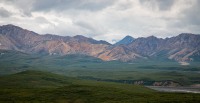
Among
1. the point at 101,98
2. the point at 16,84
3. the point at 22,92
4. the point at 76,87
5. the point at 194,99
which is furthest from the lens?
the point at 16,84

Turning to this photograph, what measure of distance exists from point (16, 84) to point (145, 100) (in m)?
98.1

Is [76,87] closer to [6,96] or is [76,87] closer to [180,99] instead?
[6,96]

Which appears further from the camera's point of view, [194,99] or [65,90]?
[65,90]

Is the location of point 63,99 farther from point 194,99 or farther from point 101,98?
point 194,99

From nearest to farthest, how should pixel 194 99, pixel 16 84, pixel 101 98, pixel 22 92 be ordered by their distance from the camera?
pixel 194 99 → pixel 101 98 → pixel 22 92 → pixel 16 84

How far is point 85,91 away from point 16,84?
60290 millimetres

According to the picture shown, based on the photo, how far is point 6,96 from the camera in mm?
145000

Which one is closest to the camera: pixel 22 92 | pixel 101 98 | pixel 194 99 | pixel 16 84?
pixel 194 99

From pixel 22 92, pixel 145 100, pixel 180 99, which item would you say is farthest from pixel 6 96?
pixel 180 99

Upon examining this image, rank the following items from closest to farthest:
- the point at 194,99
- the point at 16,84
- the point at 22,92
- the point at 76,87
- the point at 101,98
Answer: the point at 194,99 → the point at 101,98 → the point at 22,92 → the point at 76,87 → the point at 16,84

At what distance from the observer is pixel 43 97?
14288 cm

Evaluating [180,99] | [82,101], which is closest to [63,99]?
[82,101]

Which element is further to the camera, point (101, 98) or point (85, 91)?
point (85, 91)

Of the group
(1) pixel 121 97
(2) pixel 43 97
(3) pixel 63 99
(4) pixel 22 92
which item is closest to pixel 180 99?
(1) pixel 121 97
